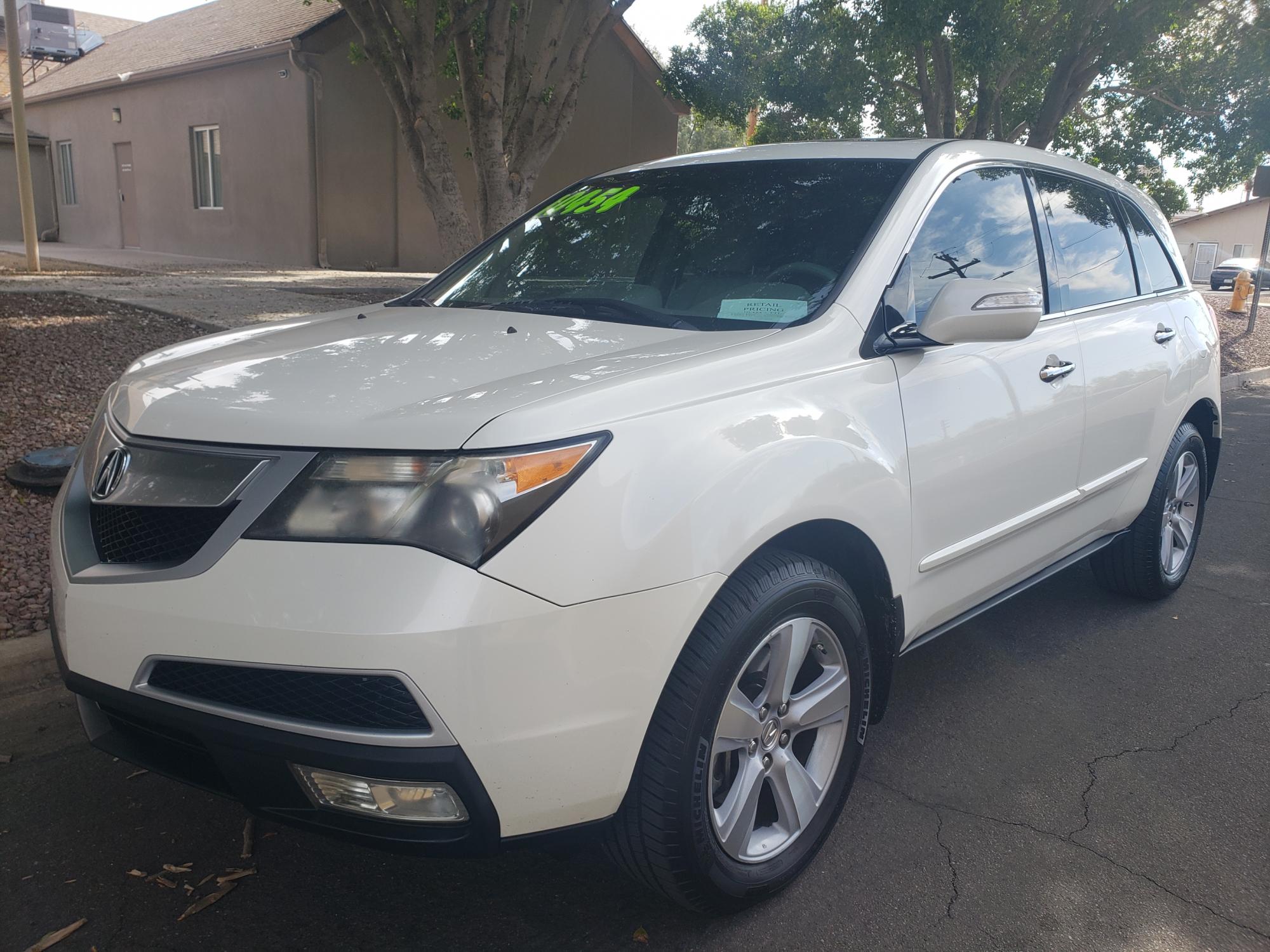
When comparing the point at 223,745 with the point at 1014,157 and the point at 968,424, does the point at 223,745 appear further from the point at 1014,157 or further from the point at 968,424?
the point at 1014,157

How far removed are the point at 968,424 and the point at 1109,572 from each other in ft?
6.95

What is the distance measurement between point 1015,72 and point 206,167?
48.9 feet

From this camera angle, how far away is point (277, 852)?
2.78 metres

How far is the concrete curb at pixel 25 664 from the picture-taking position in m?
3.65

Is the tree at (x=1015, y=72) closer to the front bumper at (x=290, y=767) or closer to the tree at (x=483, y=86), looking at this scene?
the tree at (x=483, y=86)

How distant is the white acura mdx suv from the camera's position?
199 centimetres

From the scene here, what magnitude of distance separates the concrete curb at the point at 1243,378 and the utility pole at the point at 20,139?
1429 cm

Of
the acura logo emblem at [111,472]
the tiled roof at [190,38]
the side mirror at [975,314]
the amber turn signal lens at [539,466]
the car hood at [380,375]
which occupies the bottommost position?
the acura logo emblem at [111,472]

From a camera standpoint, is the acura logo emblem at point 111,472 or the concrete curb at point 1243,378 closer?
the acura logo emblem at point 111,472

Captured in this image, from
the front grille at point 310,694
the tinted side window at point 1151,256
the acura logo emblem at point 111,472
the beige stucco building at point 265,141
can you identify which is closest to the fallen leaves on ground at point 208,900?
the front grille at point 310,694

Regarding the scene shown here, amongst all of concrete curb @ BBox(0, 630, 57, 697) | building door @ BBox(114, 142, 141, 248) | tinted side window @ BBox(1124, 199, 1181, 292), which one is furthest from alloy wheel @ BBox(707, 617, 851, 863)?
building door @ BBox(114, 142, 141, 248)

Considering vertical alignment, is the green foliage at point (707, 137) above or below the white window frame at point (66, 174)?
above

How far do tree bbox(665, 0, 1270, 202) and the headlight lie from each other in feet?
36.1

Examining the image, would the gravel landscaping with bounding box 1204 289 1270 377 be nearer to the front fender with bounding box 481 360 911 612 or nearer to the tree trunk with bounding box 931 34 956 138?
the tree trunk with bounding box 931 34 956 138
